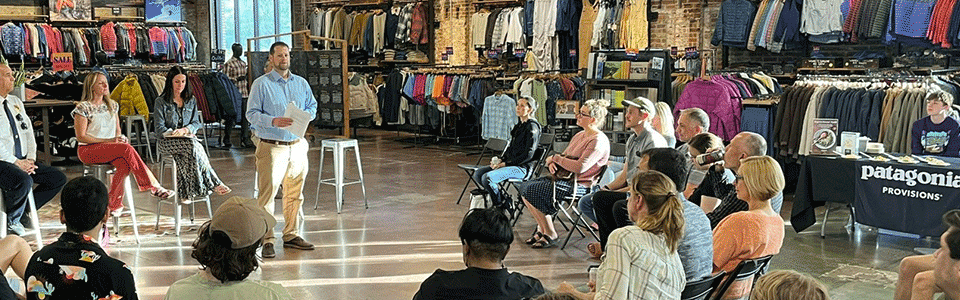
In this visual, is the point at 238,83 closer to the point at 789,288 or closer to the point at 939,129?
the point at 939,129

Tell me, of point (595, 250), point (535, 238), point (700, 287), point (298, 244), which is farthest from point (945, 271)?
point (298, 244)

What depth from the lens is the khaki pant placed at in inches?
256

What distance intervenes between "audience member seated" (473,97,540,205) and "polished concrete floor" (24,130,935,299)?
0.41 m

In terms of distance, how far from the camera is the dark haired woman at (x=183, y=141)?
754 cm

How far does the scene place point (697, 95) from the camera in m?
9.80

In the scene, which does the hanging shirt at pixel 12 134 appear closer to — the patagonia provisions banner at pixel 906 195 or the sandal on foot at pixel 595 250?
the sandal on foot at pixel 595 250

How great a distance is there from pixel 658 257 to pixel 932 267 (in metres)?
1.53

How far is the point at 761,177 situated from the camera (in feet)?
14.0

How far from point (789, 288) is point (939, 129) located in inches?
216

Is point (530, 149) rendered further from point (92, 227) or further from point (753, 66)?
point (753, 66)

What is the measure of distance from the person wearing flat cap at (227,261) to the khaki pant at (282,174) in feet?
11.4

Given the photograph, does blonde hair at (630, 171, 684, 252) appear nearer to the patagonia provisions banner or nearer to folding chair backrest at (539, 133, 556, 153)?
the patagonia provisions banner

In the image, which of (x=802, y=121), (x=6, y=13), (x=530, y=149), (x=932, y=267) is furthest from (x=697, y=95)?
(x=6, y=13)

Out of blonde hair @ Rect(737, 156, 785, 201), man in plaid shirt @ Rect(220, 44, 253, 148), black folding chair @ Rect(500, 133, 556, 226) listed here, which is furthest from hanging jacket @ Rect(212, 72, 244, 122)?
blonde hair @ Rect(737, 156, 785, 201)
